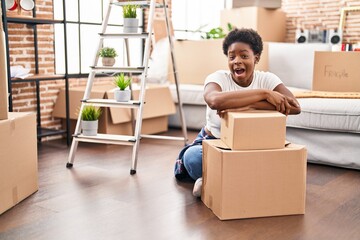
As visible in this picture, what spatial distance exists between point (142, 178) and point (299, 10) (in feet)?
14.4

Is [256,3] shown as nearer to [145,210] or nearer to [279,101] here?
[279,101]

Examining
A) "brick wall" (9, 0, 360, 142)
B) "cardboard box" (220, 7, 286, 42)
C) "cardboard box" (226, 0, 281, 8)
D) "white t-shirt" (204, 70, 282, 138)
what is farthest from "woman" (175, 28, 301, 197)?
"cardboard box" (226, 0, 281, 8)

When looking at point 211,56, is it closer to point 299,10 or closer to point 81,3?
point 81,3

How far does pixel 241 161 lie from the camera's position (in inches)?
80.4

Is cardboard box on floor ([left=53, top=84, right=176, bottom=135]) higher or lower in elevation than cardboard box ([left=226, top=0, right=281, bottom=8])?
lower

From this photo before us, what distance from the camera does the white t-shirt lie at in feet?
7.84

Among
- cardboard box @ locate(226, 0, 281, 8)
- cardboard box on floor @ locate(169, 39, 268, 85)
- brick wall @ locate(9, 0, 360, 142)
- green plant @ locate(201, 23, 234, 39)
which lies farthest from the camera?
cardboard box @ locate(226, 0, 281, 8)

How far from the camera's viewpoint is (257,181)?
208cm

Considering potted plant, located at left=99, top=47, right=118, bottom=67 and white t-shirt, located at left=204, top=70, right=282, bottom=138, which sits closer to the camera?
white t-shirt, located at left=204, top=70, right=282, bottom=138

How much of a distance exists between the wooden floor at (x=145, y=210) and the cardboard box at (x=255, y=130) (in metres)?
0.35

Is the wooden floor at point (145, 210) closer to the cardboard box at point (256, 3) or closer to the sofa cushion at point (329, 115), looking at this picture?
the sofa cushion at point (329, 115)

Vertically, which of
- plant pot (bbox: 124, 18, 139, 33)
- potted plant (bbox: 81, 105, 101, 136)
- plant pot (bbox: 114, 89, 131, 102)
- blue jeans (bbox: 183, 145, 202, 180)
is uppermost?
plant pot (bbox: 124, 18, 139, 33)

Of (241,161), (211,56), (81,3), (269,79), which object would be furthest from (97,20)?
(241,161)

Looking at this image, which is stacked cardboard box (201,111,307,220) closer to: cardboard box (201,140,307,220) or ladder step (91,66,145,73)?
cardboard box (201,140,307,220)
